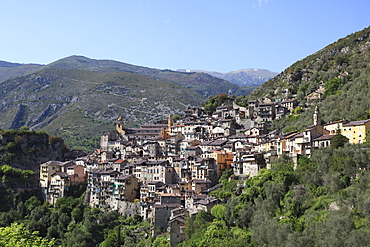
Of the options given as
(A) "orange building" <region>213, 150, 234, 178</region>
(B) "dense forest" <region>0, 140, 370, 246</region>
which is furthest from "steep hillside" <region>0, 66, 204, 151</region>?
(A) "orange building" <region>213, 150, 234, 178</region>

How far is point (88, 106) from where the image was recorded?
162m

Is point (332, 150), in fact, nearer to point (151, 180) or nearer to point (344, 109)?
point (344, 109)

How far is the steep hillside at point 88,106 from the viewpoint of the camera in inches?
5507

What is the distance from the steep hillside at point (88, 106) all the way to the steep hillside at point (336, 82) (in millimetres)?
50798

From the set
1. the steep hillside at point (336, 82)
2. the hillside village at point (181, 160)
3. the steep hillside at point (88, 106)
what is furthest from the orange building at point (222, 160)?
the steep hillside at point (88, 106)

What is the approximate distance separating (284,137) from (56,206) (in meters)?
38.3

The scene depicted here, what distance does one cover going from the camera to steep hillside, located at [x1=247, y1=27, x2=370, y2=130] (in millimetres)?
66562

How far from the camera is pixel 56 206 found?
73.3 m

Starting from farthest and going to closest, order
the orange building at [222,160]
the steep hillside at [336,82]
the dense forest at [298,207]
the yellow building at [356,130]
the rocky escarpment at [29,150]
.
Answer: the rocky escarpment at [29,150]
the steep hillside at [336,82]
the orange building at [222,160]
the yellow building at [356,130]
the dense forest at [298,207]

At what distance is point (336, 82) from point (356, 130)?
113ft

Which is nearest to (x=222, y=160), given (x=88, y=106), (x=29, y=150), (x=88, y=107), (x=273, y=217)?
(x=273, y=217)

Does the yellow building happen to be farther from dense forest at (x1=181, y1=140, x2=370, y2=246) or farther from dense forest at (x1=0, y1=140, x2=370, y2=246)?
dense forest at (x1=181, y1=140, x2=370, y2=246)

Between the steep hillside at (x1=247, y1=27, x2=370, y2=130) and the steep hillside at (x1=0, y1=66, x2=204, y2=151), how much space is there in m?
50.8

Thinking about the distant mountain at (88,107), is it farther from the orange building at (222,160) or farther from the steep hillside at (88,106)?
the orange building at (222,160)
